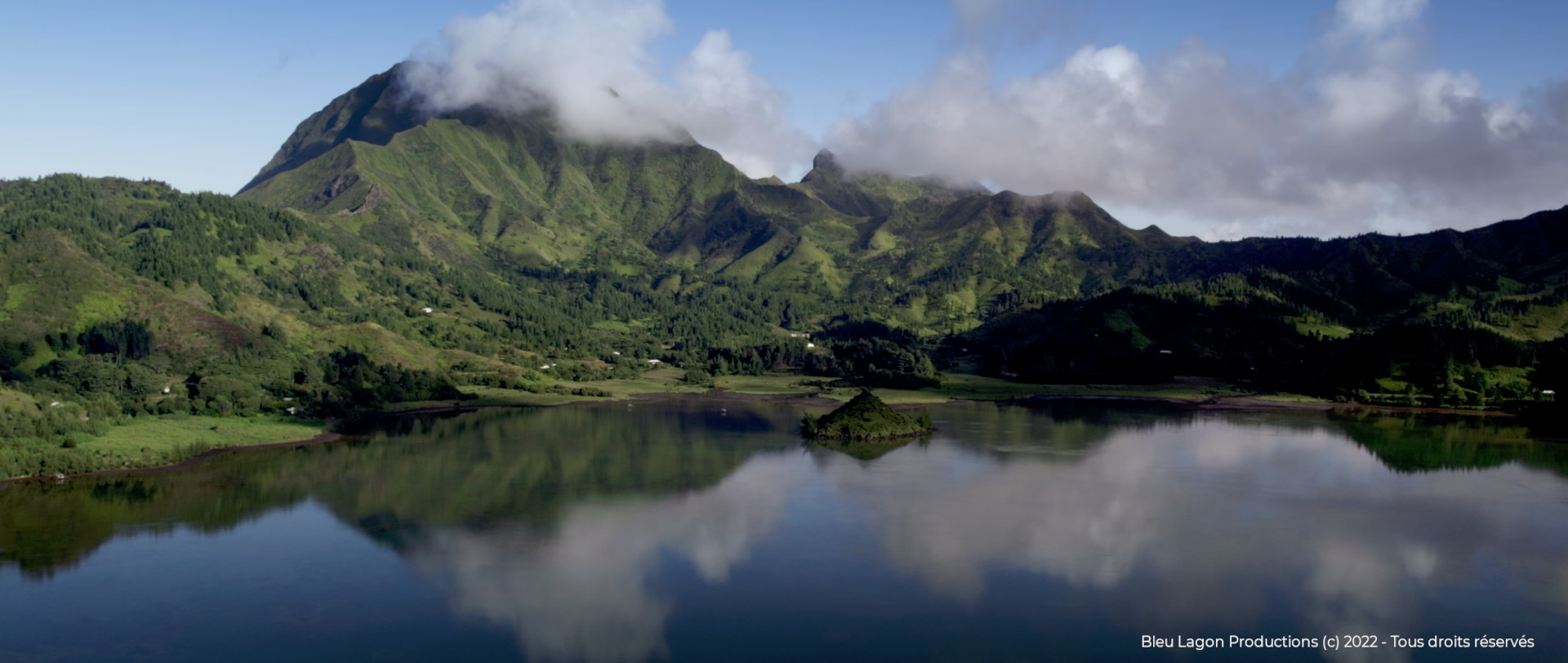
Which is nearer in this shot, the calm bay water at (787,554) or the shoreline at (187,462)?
the calm bay water at (787,554)

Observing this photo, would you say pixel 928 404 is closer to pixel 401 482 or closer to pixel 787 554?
pixel 401 482

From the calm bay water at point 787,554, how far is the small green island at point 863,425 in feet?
43.4

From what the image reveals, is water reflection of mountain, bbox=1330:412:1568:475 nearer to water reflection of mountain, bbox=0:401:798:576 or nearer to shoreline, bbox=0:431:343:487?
water reflection of mountain, bbox=0:401:798:576

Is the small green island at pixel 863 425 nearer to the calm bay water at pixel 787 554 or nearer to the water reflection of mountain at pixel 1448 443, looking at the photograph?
the calm bay water at pixel 787 554

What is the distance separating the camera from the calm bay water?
4750 centimetres

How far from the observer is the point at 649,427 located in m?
125

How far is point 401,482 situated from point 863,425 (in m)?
53.8

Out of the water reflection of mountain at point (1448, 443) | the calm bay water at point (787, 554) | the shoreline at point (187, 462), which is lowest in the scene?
the calm bay water at point (787, 554)

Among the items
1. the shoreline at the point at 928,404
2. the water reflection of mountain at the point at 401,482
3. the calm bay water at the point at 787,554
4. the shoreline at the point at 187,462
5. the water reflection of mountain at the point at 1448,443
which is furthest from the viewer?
the shoreline at the point at 928,404

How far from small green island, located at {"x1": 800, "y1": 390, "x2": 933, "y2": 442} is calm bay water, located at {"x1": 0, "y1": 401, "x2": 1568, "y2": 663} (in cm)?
1323

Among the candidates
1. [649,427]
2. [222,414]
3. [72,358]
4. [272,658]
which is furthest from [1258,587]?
[72,358]

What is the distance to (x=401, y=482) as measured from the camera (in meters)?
86.2

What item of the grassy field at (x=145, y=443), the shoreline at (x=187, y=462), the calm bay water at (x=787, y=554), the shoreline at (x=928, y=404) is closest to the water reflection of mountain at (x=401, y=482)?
the calm bay water at (x=787, y=554)

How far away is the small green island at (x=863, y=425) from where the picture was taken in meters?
117
